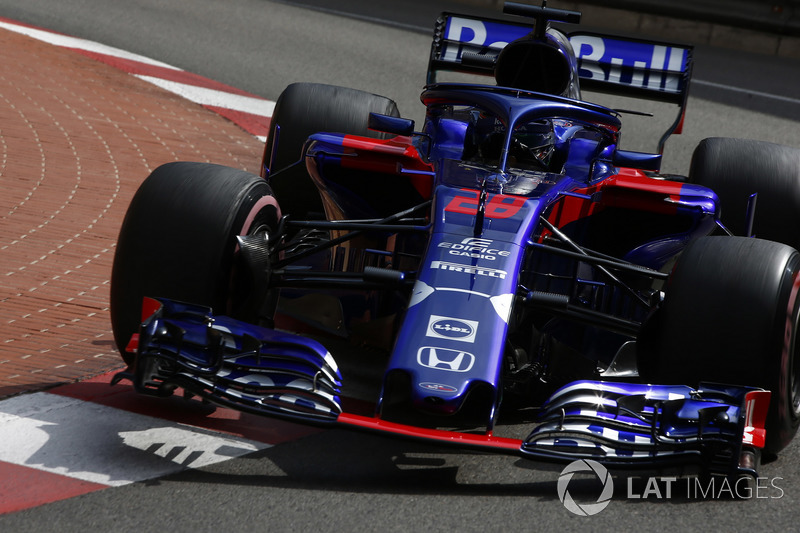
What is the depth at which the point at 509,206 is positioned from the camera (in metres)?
3.71

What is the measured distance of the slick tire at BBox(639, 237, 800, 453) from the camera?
3.27 metres

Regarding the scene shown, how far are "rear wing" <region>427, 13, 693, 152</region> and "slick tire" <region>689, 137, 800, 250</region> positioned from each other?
430 mm

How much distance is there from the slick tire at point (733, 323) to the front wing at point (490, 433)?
0.12m

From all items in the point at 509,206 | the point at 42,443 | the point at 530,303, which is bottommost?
the point at 42,443

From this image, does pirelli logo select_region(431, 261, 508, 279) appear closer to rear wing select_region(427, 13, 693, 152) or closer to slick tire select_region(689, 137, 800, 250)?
slick tire select_region(689, 137, 800, 250)

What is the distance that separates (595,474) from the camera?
3240 mm

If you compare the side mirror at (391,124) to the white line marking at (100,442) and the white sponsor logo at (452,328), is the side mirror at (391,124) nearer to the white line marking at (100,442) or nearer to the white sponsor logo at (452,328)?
the white sponsor logo at (452,328)

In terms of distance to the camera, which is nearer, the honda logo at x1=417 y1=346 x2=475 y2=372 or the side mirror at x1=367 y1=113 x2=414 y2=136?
the honda logo at x1=417 y1=346 x2=475 y2=372

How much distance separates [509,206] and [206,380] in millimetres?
1180

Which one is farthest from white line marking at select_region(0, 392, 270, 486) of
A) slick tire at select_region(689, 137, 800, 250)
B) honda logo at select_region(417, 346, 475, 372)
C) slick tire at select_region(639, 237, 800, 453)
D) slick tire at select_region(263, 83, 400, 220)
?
slick tire at select_region(689, 137, 800, 250)

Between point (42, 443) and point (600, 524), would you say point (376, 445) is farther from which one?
point (42, 443)

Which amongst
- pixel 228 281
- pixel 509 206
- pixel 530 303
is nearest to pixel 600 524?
pixel 530 303

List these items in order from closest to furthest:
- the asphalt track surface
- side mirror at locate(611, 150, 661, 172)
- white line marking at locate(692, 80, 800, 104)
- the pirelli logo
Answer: the asphalt track surface < the pirelli logo < side mirror at locate(611, 150, 661, 172) < white line marking at locate(692, 80, 800, 104)

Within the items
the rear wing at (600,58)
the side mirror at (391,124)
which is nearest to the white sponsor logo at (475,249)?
the side mirror at (391,124)
